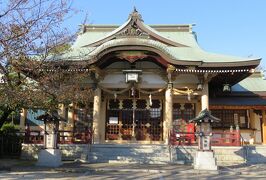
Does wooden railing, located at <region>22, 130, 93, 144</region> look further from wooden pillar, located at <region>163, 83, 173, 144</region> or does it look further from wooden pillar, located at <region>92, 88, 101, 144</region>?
wooden pillar, located at <region>163, 83, 173, 144</region>

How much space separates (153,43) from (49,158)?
325 inches

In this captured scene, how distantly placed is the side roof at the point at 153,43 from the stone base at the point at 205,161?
598 centimetres

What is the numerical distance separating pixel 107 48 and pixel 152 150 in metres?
5.91

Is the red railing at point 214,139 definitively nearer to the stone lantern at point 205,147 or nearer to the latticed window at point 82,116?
the stone lantern at point 205,147

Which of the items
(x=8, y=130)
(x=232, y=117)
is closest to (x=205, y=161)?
(x=232, y=117)

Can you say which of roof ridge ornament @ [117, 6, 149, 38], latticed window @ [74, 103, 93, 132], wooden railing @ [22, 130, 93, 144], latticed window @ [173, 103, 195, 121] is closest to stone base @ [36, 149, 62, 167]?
wooden railing @ [22, 130, 93, 144]

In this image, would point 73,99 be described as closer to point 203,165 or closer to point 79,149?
point 79,149

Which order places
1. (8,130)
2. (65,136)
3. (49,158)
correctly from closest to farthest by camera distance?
(49,158), (65,136), (8,130)

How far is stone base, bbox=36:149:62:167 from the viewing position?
14812 mm

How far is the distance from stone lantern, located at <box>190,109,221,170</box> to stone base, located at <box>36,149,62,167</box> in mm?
5769

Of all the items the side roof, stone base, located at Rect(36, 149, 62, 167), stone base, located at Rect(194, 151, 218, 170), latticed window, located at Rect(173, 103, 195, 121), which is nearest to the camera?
stone base, located at Rect(194, 151, 218, 170)

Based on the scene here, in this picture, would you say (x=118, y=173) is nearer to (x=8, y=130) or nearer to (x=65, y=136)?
(x=65, y=136)

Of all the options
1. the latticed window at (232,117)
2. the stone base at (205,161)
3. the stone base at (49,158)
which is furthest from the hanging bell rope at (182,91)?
the stone base at (49,158)

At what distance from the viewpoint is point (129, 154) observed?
17.2 m
